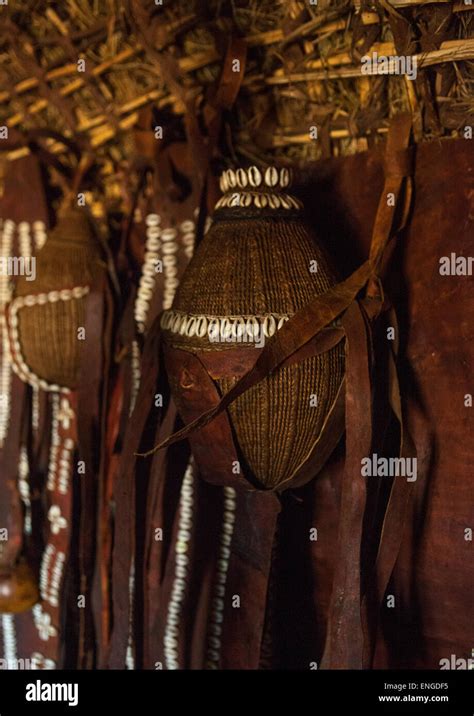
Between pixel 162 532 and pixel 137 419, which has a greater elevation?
pixel 137 419

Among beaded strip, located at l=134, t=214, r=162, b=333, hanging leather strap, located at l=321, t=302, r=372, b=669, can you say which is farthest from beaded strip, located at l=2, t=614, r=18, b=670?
hanging leather strap, located at l=321, t=302, r=372, b=669

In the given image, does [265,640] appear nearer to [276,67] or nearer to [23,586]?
[23,586]

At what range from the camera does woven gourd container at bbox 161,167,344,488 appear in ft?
2.87

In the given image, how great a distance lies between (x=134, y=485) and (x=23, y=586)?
42 centimetres

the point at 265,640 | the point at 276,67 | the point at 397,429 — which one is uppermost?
the point at 276,67

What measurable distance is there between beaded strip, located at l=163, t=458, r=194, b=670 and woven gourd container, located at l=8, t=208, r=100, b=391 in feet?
1.04

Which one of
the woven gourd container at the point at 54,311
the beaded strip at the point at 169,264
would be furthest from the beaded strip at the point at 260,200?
the woven gourd container at the point at 54,311

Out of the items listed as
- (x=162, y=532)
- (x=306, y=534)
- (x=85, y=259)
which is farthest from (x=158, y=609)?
(x=85, y=259)

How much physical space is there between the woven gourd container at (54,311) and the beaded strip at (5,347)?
0.15 metres

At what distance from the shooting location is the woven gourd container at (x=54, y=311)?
4.07 feet

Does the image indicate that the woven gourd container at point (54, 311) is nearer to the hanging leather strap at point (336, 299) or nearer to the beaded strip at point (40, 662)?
Result: the hanging leather strap at point (336, 299)

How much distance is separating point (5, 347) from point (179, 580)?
2.11 feet

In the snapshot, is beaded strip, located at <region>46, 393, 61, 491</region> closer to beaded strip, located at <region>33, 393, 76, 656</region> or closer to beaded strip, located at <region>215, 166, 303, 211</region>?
beaded strip, located at <region>33, 393, 76, 656</region>

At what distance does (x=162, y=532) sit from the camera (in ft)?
3.80
